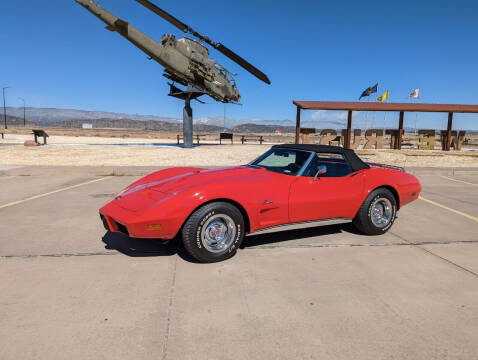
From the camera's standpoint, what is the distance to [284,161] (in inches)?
159

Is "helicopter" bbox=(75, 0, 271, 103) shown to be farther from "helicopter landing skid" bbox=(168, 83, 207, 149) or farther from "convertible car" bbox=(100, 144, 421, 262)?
"convertible car" bbox=(100, 144, 421, 262)

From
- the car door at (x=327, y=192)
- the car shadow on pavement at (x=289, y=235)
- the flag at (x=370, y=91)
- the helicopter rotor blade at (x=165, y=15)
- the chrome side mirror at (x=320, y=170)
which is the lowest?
the car shadow on pavement at (x=289, y=235)

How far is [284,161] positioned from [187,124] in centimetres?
1987

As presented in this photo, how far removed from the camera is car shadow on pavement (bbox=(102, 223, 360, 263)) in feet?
11.4

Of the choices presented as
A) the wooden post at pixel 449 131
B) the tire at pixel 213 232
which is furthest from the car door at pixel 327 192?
the wooden post at pixel 449 131

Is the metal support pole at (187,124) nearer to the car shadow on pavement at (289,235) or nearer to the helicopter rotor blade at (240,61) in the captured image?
the helicopter rotor blade at (240,61)

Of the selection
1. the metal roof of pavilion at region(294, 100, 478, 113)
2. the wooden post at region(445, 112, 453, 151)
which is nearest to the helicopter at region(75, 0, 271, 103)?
the metal roof of pavilion at region(294, 100, 478, 113)

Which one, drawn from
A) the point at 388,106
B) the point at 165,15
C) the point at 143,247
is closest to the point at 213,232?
the point at 143,247

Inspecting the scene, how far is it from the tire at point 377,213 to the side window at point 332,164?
508 mm

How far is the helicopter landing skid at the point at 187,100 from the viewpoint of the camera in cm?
2269

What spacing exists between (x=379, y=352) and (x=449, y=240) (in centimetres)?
286

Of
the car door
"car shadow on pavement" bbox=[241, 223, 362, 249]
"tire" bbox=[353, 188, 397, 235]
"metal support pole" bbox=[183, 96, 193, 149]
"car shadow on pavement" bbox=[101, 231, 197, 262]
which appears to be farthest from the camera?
"metal support pole" bbox=[183, 96, 193, 149]

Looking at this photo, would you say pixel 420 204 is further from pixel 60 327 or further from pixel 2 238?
pixel 2 238

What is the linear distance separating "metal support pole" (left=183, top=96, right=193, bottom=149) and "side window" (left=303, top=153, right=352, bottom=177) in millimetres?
18762
